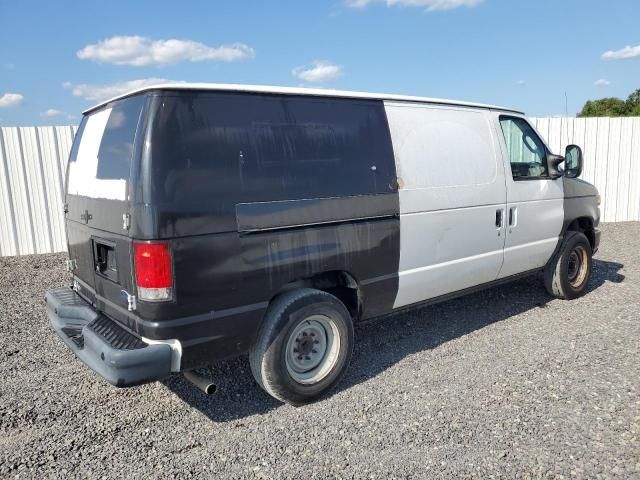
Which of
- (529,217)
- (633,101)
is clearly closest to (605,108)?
(633,101)

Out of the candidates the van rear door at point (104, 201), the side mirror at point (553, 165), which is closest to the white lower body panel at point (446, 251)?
the side mirror at point (553, 165)

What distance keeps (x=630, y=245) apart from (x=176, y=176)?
9310 millimetres

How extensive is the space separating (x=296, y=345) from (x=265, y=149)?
56.6 inches

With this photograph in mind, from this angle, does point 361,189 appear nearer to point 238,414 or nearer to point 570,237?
point 238,414

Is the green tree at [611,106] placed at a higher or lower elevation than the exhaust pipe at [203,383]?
higher

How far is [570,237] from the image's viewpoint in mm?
5840

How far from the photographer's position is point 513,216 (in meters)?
5.03

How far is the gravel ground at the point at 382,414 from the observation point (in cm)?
292

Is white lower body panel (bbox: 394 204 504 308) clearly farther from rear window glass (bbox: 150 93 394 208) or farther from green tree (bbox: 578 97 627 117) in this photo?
green tree (bbox: 578 97 627 117)

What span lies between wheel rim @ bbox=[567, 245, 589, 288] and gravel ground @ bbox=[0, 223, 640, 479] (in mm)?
890

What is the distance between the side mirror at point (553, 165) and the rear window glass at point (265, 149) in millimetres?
2364

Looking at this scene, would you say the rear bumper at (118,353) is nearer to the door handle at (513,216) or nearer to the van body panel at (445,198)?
the van body panel at (445,198)

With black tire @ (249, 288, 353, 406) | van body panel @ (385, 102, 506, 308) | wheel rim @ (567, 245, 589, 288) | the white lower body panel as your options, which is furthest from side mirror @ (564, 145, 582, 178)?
black tire @ (249, 288, 353, 406)

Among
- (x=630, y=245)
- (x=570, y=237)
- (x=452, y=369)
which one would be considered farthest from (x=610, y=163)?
(x=452, y=369)
